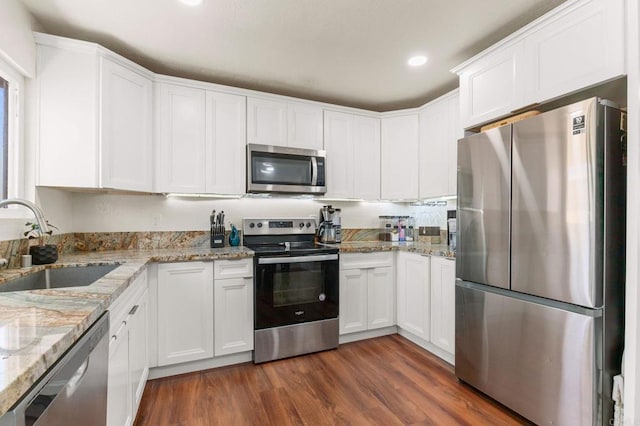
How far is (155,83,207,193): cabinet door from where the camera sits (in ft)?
8.64

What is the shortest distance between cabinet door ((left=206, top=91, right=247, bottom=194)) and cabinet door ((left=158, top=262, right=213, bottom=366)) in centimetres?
76

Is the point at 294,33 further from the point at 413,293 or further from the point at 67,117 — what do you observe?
the point at 413,293

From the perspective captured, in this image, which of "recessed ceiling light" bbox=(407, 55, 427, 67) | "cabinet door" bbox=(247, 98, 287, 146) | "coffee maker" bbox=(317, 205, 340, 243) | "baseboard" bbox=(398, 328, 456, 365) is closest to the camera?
"recessed ceiling light" bbox=(407, 55, 427, 67)

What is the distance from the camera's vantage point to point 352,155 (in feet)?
11.1

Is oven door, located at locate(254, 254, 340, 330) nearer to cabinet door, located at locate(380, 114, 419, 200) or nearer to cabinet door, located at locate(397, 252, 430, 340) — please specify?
cabinet door, located at locate(397, 252, 430, 340)

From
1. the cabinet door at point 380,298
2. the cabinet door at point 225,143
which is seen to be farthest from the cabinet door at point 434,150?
the cabinet door at point 225,143

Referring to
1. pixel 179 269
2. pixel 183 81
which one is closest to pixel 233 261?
pixel 179 269

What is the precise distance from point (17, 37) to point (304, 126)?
209 centimetres

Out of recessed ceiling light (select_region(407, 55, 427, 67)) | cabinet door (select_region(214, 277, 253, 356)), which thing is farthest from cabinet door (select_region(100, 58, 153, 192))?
recessed ceiling light (select_region(407, 55, 427, 67))

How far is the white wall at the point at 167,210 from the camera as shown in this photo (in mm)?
2688

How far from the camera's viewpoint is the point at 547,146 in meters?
1.74

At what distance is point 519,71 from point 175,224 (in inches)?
117

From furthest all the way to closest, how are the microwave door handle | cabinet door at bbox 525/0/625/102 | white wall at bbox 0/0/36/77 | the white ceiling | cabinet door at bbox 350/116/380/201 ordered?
cabinet door at bbox 350/116/380/201
the microwave door handle
the white ceiling
white wall at bbox 0/0/36/77
cabinet door at bbox 525/0/625/102

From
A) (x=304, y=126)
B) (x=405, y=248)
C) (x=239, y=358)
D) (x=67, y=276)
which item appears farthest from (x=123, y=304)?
(x=405, y=248)
